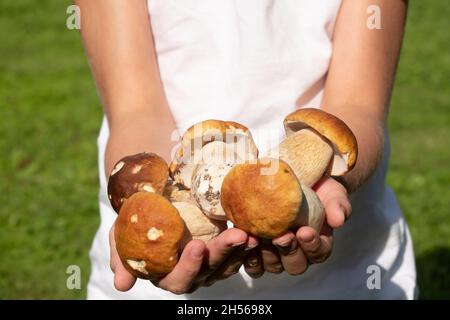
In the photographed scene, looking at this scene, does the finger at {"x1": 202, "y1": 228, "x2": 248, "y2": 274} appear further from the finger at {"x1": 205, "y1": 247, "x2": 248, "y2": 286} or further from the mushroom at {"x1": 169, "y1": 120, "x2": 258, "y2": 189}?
the mushroom at {"x1": 169, "y1": 120, "x2": 258, "y2": 189}

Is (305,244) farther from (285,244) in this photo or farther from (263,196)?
(263,196)

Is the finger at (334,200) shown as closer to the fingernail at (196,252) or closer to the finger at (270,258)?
the finger at (270,258)

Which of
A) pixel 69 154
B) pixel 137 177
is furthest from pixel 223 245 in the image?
pixel 69 154

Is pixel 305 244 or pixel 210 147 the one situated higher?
pixel 210 147

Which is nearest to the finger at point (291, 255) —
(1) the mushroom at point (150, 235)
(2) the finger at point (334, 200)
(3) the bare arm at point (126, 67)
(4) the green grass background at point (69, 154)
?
(2) the finger at point (334, 200)

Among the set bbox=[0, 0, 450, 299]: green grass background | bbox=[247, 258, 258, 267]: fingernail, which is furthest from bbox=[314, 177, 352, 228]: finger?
bbox=[0, 0, 450, 299]: green grass background

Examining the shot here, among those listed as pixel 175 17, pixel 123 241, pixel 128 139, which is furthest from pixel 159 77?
pixel 123 241
